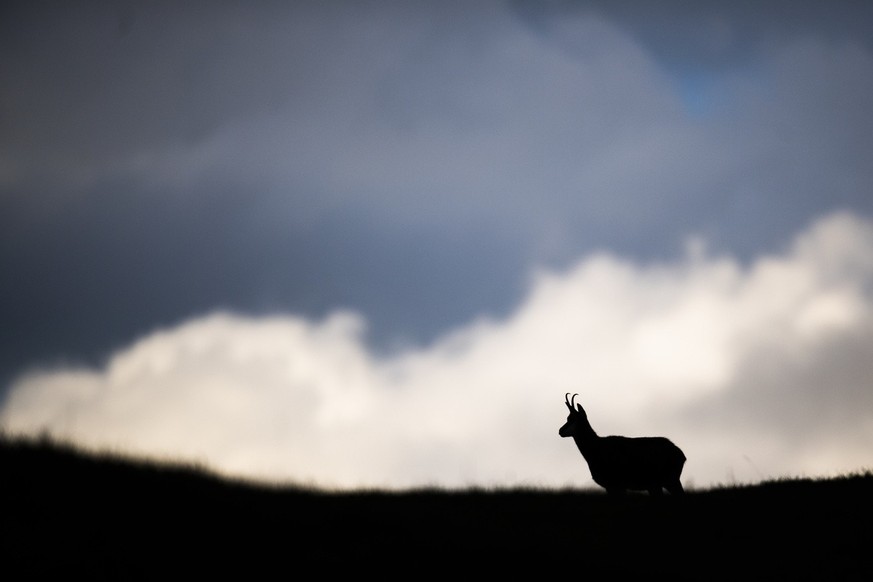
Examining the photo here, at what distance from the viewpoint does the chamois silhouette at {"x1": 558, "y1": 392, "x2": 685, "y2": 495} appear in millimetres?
18812

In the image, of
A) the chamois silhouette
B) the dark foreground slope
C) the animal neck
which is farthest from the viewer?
the animal neck

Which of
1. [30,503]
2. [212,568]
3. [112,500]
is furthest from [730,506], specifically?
[30,503]

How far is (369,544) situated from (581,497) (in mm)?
7250

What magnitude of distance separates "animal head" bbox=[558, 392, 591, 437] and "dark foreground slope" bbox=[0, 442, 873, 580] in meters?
4.20

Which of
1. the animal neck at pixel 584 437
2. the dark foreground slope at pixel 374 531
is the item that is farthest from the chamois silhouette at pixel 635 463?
the dark foreground slope at pixel 374 531

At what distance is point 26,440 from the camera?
14.0 m

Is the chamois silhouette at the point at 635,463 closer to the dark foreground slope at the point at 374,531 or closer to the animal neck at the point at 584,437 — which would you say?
the animal neck at the point at 584,437

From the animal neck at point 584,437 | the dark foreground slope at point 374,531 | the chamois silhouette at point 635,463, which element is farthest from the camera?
the animal neck at point 584,437

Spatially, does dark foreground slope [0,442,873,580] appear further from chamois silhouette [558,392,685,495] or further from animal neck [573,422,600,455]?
animal neck [573,422,600,455]

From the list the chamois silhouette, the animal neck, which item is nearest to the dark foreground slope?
the chamois silhouette

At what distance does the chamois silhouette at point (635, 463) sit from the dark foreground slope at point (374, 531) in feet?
7.85

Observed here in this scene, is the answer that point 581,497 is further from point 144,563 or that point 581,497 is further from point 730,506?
point 144,563

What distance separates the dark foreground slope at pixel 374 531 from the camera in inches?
403

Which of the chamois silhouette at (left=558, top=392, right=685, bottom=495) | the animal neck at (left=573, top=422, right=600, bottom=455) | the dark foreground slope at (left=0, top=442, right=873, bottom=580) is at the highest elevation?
the animal neck at (left=573, top=422, right=600, bottom=455)
